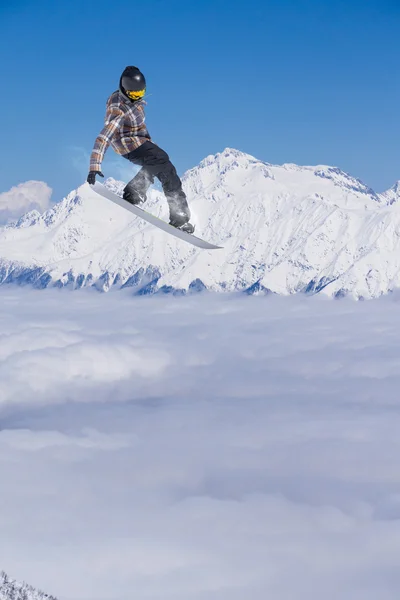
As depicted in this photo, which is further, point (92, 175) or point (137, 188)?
point (137, 188)

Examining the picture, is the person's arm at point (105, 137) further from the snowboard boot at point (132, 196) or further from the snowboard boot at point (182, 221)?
the snowboard boot at point (182, 221)

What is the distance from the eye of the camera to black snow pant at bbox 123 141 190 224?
40.9 feet

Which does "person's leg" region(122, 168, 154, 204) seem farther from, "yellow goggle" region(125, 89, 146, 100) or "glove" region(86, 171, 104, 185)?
"yellow goggle" region(125, 89, 146, 100)

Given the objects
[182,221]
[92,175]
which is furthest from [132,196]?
[92,175]

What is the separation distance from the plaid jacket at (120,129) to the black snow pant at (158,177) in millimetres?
215

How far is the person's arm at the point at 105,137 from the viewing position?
11.7 m

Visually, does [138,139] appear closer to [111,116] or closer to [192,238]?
[111,116]

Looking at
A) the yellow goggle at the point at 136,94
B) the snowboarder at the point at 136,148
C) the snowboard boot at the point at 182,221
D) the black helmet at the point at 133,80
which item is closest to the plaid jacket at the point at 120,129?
the snowboarder at the point at 136,148

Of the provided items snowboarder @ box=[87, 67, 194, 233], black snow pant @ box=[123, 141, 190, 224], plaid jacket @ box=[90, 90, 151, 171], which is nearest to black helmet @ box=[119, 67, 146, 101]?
snowboarder @ box=[87, 67, 194, 233]

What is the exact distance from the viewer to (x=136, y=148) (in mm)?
12359

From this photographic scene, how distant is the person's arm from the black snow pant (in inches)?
27.5

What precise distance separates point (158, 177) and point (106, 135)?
5.00 ft

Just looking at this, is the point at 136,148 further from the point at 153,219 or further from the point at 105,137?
the point at 153,219

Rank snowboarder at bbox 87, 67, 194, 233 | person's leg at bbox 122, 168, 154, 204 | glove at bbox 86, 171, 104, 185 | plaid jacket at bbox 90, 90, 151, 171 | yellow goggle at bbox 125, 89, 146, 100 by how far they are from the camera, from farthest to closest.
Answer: person's leg at bbox 122, 168, 154, 204
glove at bbox 86, 171, 104, 185
plaid jacket at bbox 90, 90, 151, 171
snowboarder at bbox 87, 67, 194, 233
yellow goggle at bbox 125, 89, 146, 100
